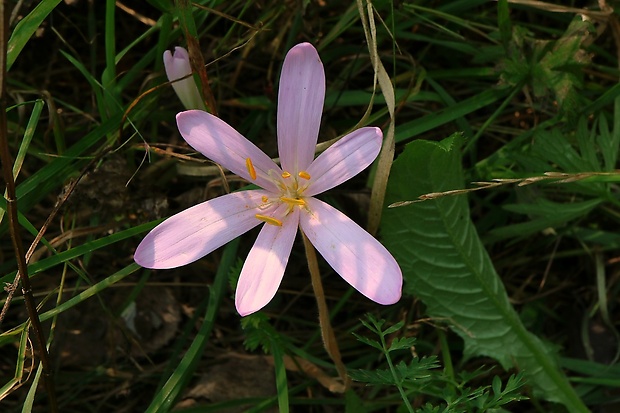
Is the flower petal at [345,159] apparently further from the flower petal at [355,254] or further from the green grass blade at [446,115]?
the green grass blade at [446,115]

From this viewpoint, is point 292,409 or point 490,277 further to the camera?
point 292,409

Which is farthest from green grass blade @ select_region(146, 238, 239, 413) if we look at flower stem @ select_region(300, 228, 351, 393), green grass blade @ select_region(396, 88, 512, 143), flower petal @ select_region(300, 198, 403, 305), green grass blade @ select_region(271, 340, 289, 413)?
green grass blade @ select_region(396, 88, 512, 143)

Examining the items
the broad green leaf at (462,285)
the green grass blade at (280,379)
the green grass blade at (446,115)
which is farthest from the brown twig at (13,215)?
the green grass blade at (446,115)

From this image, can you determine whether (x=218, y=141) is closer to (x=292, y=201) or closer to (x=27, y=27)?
(x=292, y=201)

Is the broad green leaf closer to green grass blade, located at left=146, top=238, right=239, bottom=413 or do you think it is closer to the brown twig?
green grass blade, located at left=146, top=238, right=239, bottom=413

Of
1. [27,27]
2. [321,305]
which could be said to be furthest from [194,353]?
[27,27]

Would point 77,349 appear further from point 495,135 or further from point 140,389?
point 495,135

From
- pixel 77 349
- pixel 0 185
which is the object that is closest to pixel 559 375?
pixel 77 349
